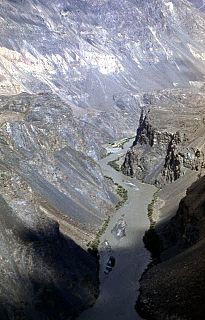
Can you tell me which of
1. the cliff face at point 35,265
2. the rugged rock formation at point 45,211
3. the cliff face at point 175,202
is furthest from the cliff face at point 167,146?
the cliff face at point 35,265

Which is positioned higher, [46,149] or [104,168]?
[46,149]

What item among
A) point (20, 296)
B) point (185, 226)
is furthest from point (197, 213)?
point (20, 296)

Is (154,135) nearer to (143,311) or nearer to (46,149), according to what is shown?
(46,149)

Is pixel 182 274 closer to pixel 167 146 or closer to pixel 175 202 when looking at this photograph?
pixel 175 202

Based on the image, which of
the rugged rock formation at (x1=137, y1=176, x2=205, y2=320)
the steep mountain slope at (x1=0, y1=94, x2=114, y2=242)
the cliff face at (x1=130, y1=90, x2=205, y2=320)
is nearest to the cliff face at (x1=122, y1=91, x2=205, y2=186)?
the cliff face at (x1=130, y1=90, x2=205, y2=320)

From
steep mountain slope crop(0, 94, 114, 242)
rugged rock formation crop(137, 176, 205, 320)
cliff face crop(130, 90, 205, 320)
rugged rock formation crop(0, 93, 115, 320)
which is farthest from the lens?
steep mountain slope crop(0, 94, 114, 242)

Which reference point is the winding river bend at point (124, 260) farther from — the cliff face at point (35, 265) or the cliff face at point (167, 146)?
the cliff face at point (167, 146)

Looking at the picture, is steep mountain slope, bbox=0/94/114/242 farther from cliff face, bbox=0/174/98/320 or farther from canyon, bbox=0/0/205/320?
cliff face, bbox=0/174/98/320
